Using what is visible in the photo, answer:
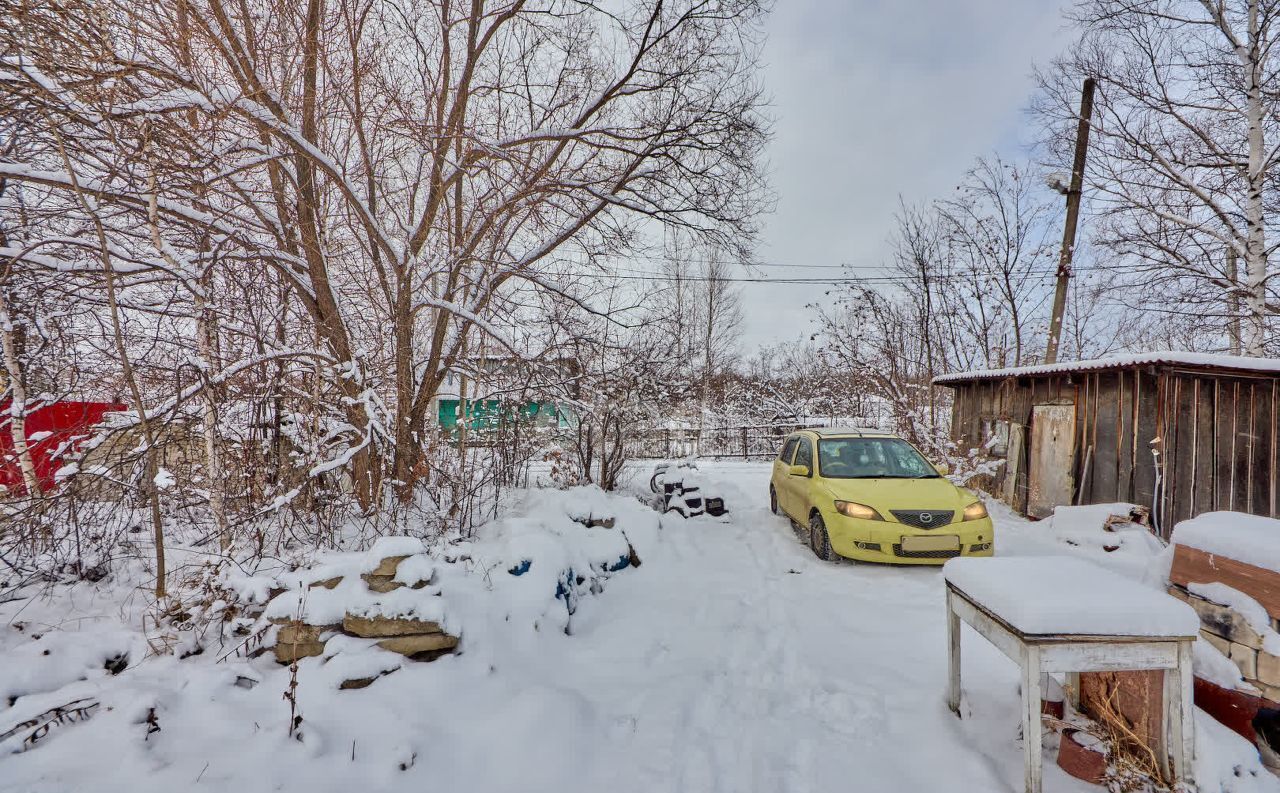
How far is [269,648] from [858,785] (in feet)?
10.8

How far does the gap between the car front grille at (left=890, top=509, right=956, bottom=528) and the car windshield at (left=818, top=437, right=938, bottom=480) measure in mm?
768

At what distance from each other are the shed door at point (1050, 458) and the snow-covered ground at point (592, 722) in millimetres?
6082

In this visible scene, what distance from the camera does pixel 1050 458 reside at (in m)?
8.05

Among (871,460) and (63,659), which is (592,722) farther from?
(871,460)

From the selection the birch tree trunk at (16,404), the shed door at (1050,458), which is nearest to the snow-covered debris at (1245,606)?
the birch tree trunk at (16,404)

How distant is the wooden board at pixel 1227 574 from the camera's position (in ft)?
6.78

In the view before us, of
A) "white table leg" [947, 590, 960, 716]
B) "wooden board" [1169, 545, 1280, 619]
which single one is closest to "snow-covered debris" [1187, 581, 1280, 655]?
"wooden board" [1169, 545, 1280, 619]

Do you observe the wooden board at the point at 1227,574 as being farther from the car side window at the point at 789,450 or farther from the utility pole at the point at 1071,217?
the utility pole at the point at 1071,217

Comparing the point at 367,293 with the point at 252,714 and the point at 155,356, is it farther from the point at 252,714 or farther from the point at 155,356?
the point at 252,714

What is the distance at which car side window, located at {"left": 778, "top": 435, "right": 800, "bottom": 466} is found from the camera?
739 cm

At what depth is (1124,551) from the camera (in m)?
5.36

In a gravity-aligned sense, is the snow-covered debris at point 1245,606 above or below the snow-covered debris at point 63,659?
above

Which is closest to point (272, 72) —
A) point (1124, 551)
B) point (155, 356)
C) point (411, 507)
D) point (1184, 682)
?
point (155, 356)

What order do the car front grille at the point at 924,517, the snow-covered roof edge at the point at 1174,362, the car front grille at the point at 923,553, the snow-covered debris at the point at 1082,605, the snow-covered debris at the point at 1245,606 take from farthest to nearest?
1. the snow-covered roof edge at the point at 1174,362
2. the car front grille at the point at 924,517
3. the car front grille at the point at 923,553
4. the snow-covered debris at the point at 1245,606
5. the snow-covered debris at the point at 1082,605
